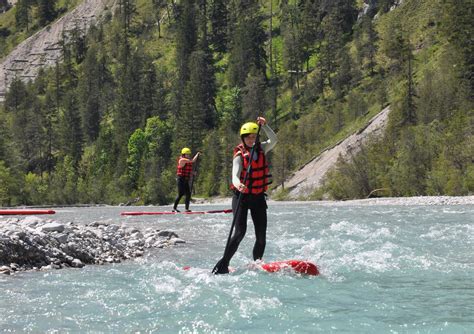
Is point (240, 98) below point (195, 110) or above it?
above

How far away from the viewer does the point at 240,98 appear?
357ft

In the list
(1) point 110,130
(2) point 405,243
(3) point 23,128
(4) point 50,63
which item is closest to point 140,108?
(1) point 110,130

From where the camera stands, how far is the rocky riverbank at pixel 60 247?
11.6 m

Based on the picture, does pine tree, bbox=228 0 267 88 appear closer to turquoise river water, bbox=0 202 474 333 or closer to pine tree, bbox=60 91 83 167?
pine tree, bbox=60 91 83 167

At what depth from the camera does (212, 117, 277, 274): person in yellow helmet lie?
10.1m

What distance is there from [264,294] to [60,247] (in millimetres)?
6276

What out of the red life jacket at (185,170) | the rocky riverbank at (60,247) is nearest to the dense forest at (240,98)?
the red life jacket at (185,170)

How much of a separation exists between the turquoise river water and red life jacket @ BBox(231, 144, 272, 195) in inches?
57.2

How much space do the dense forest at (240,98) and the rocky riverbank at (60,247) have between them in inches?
1260

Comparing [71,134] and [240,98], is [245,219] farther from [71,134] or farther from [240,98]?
[71,134]

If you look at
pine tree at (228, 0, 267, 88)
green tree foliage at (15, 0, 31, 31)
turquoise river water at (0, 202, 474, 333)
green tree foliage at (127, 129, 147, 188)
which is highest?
green tree foliage at (15, 0, 31, 31)

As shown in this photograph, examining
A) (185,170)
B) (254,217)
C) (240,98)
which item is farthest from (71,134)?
(254,217)

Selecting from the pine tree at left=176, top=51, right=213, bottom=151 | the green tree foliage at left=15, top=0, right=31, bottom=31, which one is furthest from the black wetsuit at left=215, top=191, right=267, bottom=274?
the green tree foliage at left=15, top=0, right=31, bottom=31

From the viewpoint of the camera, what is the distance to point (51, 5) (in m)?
182
